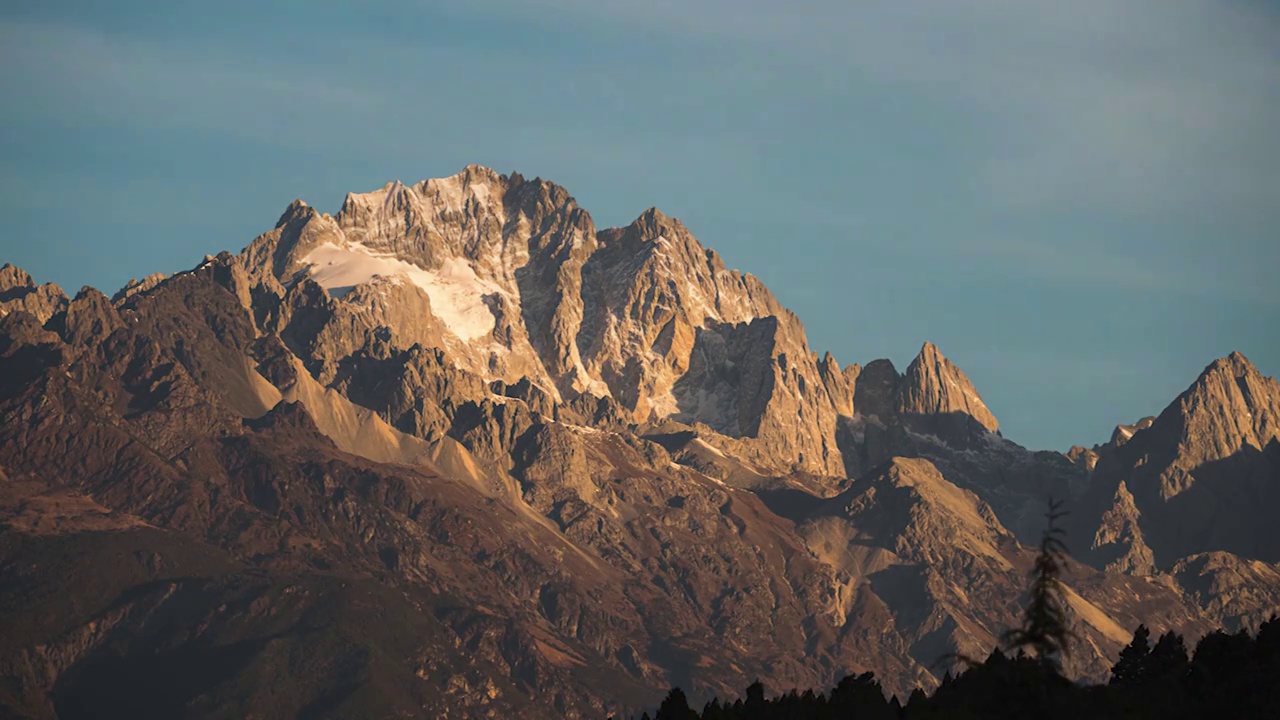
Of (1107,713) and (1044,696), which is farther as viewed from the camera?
(1107,713)

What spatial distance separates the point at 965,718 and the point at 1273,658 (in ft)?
99.2

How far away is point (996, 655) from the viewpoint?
193 metres

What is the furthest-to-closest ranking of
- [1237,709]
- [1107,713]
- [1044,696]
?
1. [1237,709]
2. [1107,713]
3. [1044,696]

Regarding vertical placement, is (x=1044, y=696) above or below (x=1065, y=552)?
below

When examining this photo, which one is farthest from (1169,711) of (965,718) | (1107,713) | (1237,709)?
(965,718)

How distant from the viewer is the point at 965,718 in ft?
624

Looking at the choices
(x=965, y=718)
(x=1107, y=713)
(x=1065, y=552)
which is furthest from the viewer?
(x=965, y=718)

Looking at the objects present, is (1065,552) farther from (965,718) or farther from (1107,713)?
(965,718)

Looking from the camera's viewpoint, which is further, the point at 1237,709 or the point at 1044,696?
the point at 1237,709

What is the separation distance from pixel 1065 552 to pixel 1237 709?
58081 millimetres

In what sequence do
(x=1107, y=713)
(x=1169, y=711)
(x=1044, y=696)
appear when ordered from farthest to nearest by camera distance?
1. (x=1169, y=711)
2. (x=1107, y=713)
3. (x=1044, y=696)

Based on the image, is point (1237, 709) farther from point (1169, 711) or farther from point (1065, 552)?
point (1065, 552)

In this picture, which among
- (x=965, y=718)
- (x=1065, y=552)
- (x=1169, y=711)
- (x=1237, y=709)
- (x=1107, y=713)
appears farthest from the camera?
(x=965, y=718)

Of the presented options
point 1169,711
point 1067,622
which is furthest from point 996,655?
point 1067,622
